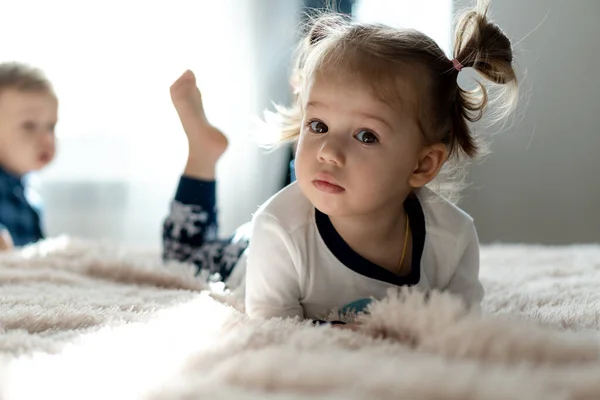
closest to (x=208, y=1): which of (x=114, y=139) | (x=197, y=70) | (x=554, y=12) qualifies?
(x=197, y=70)

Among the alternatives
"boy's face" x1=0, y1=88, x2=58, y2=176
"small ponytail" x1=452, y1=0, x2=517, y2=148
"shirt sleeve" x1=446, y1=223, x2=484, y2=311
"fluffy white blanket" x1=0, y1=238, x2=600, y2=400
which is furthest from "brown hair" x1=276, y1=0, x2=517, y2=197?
"boy's face" x1=0, y1=88, x2=58, y2=176

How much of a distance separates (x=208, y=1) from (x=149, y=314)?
1.58 meters

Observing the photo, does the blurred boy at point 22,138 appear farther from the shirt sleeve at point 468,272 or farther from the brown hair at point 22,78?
→ the shirt sleeve at point 468,272

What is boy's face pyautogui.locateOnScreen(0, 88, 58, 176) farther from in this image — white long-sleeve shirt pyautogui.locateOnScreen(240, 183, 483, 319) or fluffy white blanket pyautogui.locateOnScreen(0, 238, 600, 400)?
white long-sleeve shirt pyautogui.locateOnScreen(240, 183, 483, 319)

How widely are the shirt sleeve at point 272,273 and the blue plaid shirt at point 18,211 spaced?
1098 mm

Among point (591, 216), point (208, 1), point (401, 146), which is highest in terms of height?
point (208, 1)

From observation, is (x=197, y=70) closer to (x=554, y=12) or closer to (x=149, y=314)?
(x=554, y=12)

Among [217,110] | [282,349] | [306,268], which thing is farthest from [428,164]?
[217,110]

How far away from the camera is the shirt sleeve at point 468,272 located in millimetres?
1079

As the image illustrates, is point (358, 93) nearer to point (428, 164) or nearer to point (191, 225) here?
point (428, 164)

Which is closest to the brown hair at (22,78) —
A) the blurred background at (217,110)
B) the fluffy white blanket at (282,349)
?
the blurred background at (217,110)

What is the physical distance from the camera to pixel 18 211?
1.91 m

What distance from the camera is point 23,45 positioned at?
90.5 inches

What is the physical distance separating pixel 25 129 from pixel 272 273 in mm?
1174
